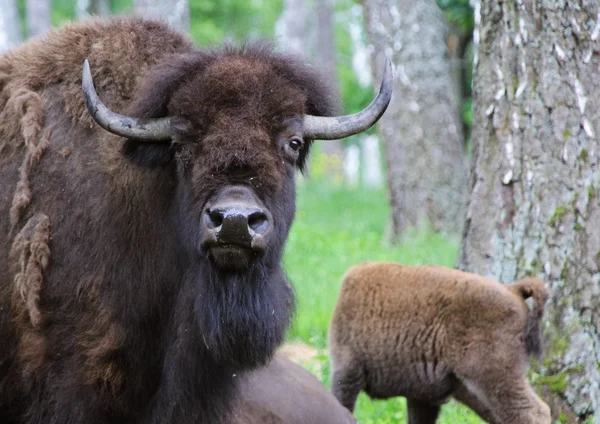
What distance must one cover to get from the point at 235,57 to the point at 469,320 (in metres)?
2.40

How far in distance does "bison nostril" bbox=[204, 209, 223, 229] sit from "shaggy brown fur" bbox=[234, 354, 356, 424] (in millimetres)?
1406

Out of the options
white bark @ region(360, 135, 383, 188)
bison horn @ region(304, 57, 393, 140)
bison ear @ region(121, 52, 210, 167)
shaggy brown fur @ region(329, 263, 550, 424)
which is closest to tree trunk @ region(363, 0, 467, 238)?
shaggy brown fur @ region(329, 263, 550, 424)

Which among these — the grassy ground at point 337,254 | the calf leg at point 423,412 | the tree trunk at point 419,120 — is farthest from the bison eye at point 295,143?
the tree trunk at point 419,120

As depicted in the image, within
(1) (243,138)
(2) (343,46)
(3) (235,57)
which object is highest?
(3) (235,57)

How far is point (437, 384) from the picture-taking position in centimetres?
647

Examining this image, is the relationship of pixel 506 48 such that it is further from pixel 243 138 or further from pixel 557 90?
pixel 243 138

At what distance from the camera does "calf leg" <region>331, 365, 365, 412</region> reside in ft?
21.9

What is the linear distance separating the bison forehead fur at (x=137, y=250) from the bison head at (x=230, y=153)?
0.03 feet

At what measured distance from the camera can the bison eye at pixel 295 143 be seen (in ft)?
16.8

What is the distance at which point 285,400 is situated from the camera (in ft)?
19.7

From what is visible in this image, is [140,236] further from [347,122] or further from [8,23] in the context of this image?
[8,23]

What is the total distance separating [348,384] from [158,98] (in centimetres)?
263

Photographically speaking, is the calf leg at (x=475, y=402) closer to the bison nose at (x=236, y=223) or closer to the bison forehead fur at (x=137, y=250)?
the bison forehead fur at (x=137, y=250)

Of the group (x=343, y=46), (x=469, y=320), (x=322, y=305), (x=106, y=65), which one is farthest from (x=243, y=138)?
(x=343, y=46)
